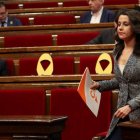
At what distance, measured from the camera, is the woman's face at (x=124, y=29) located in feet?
2.86

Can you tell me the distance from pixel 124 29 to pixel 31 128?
0.27 metres

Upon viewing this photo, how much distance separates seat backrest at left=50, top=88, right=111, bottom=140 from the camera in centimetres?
109

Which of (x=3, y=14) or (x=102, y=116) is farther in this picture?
(x=3, y=14)

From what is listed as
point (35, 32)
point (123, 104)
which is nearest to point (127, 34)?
point (123, 104)

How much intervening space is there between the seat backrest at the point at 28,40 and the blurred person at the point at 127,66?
89 centimetres

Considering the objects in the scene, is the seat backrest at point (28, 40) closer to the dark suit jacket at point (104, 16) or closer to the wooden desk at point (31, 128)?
the dark suit jacket at point (104, 16)

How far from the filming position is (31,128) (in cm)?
77

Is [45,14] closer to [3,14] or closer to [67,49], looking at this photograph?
[3,14]

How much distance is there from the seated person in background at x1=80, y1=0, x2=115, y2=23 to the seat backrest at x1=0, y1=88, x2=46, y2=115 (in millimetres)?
900

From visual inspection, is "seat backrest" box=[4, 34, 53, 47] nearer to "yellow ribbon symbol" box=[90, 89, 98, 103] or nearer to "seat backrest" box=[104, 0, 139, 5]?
"seat backrest" box=[104, 0, 139, 5]

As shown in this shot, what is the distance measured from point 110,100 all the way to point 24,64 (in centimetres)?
47

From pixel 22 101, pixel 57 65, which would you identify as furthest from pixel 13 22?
pixel 22 101

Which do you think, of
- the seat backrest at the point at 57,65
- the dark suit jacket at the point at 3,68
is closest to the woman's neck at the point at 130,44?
the seat backrest at the point at 57,65

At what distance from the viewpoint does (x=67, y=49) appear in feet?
5.09
